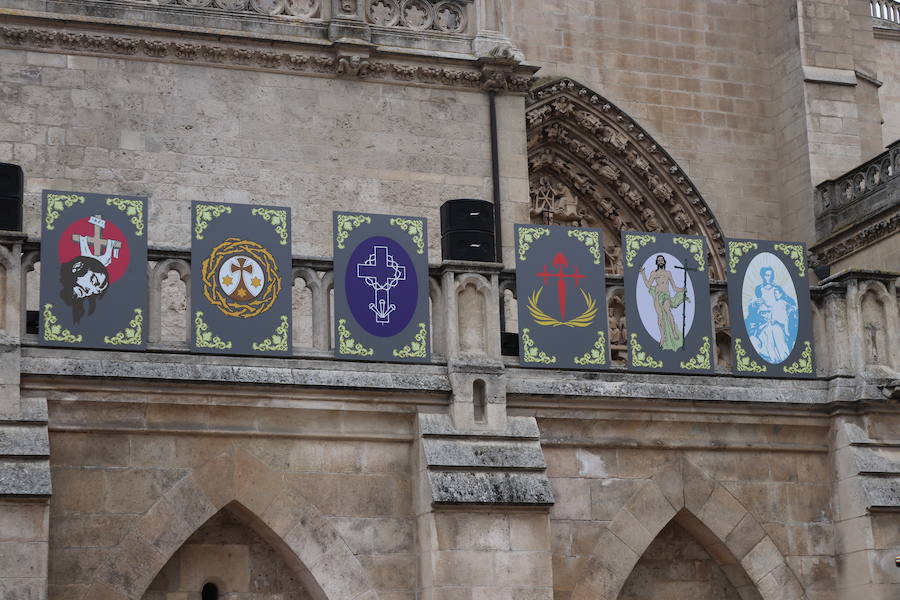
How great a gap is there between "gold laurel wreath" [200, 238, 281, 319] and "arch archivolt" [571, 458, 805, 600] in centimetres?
330

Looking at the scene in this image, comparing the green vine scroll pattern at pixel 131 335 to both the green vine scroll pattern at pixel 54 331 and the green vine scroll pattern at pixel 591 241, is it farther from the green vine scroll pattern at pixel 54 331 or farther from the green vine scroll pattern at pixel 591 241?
the green vine scroll pattern at pixel 591 241

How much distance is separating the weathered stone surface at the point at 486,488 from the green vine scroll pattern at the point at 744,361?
7.45 feet

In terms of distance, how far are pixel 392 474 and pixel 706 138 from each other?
11208 millimetres

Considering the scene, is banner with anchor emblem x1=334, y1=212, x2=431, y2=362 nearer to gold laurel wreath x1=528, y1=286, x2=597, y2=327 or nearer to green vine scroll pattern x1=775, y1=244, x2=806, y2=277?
gold laurel wreath x1=528, y1=286, x2=597, y2=327

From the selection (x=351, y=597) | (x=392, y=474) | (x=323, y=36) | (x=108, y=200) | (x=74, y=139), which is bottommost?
(x=351, y=597)

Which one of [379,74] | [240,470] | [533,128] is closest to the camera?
[240,470]

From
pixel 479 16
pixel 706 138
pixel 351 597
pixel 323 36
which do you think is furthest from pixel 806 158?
pixel 351 597

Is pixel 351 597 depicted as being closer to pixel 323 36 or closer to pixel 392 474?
pixel 392 474

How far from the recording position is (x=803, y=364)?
14836 millimetres

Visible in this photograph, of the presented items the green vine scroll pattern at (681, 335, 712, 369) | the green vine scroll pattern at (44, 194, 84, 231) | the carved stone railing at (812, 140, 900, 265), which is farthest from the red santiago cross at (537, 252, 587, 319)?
the carved stone railing at (812, 140, 900, 265)

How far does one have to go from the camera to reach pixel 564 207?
23156 mm

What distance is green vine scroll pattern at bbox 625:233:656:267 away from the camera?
14648 millimetres

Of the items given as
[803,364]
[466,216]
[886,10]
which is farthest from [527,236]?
[886,10]

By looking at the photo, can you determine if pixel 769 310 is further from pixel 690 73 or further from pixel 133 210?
pixel 690 73
